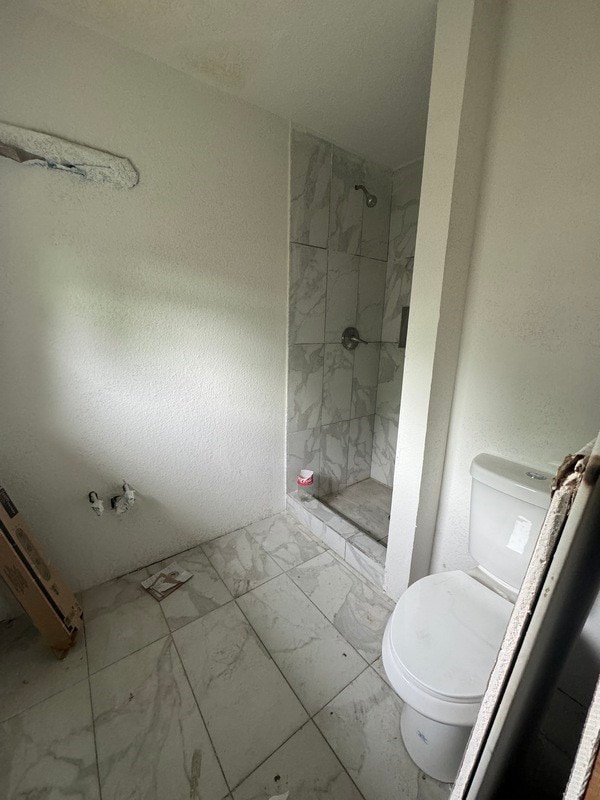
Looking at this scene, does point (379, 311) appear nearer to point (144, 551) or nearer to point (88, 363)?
point (88, 363)

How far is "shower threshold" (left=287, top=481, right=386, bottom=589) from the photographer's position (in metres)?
1.58

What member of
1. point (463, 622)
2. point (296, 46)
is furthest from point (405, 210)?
point (463, 622)

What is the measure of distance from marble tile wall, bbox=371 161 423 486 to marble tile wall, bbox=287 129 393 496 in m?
0.04

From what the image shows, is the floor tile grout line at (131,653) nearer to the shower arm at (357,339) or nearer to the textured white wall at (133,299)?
the textured white wall at (133,299)

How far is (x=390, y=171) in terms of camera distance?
2031 mm

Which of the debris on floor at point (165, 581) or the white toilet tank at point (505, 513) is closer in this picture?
the white toilet tank at point (505, 513)

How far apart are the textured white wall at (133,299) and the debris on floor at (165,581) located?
12cm

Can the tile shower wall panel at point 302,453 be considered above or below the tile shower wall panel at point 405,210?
below

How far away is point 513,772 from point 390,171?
2.60 m

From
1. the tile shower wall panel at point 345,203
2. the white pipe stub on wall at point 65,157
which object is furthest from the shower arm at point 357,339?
the white pipe stub on wall at point 65,157

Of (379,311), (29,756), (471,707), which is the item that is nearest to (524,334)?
(471,707)

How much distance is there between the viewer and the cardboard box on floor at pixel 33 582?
3.63 feet

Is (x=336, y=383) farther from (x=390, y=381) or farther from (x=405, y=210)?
(x=405, y=210)

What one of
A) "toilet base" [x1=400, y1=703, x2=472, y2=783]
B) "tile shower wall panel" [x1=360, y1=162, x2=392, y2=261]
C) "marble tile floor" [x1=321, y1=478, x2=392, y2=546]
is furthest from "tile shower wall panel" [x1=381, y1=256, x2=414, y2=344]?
"toilet base" [x1=400, y1=703, x2=472, y2=783]
